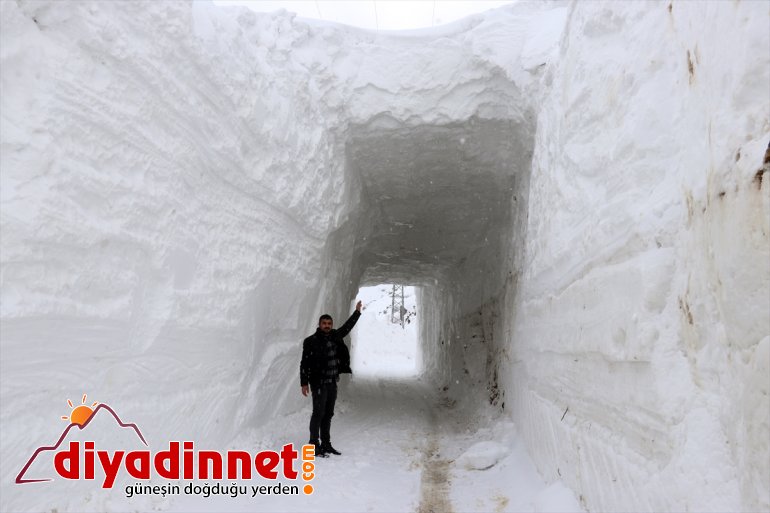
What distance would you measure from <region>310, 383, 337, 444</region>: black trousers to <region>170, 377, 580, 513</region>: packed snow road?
29cm

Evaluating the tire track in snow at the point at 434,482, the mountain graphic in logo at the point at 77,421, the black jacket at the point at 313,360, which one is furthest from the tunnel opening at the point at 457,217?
the mountain graphic in logo at the point at 77,421

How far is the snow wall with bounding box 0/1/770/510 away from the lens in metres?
2.48

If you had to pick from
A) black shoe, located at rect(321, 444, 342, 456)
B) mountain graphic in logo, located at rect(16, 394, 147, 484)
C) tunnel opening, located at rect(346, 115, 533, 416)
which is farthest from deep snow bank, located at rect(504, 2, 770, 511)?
mountain graphic in logo, located at rect(16, 394, 147, 484)

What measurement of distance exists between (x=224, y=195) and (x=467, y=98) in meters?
3.70

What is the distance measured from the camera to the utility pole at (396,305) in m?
37.8

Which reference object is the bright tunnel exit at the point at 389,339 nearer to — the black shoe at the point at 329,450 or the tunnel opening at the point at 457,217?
the tunnel opening at the point at 457,217

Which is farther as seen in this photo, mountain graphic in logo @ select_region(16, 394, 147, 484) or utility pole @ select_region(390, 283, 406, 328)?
utility pole @ select_region(390, 283, 406, 328)

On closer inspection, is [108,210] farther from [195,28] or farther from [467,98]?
[467,98]

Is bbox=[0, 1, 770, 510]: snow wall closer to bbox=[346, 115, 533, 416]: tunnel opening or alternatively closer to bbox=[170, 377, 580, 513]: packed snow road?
bbox=[346, 115, 533, 416]: tunnel opening

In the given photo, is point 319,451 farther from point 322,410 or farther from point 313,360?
point 313,360

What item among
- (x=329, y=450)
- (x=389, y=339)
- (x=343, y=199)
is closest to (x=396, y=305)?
(x=389, y=339)

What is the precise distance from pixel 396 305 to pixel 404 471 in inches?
1373

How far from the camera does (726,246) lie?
2.32 m

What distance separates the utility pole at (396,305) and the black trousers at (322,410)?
30.6 m
